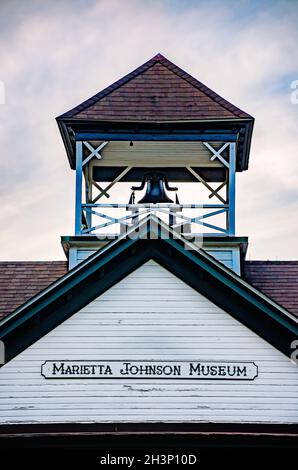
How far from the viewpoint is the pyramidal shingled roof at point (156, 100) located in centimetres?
1484

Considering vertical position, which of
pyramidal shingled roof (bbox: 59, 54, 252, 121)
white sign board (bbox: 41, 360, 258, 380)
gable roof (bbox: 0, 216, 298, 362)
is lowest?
white sign board (bbox: 41, 360, 258, 380)

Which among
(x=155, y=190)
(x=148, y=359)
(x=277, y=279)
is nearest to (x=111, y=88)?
(x=155, y=190)

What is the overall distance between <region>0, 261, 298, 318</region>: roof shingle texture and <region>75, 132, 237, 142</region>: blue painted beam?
8.83ft

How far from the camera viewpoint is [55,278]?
14812 millimetres

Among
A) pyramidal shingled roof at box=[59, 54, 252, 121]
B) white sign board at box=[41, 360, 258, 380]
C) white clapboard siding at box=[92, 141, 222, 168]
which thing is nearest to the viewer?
white sign board at box=[41, 360, 258, 380]

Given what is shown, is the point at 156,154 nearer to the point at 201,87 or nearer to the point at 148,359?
the point at 201,87

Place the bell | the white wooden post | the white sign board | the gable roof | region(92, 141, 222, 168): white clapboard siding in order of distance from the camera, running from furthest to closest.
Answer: region(92, 141, 222, 168): white clapboard siding, the bell, the white wooden post, the gable roof, the white sign board

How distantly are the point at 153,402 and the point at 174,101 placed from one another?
6.51 m

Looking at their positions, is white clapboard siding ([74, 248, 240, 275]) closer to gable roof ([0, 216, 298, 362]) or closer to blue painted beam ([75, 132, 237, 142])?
gable roof ([0, 216, 298, 362])

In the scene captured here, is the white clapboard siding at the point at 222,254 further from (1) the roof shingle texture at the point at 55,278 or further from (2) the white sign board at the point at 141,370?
(2) the white sign board at the point at 141,370

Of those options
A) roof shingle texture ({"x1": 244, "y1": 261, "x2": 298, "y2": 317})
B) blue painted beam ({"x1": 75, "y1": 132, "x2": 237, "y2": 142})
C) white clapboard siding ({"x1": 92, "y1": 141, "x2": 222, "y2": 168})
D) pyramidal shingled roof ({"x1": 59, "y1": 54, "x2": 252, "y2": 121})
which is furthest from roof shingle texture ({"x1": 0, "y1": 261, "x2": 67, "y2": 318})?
roof shingle texture ({"x1": 244, "y1": 261, "x2": 298, "y2": 317})

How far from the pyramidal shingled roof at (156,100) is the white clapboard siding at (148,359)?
3.99 meters

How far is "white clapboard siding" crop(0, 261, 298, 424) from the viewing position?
11.8 metres
